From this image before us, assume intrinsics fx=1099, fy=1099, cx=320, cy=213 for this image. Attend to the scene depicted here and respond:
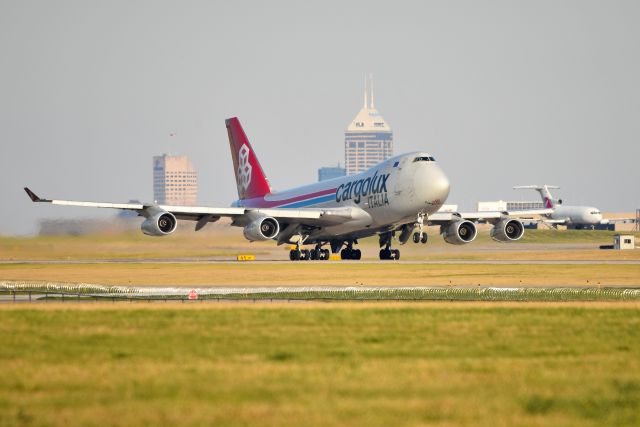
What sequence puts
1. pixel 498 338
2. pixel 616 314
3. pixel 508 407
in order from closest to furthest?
pixel 508 407 → pixel 498 338 → pixel 616 314

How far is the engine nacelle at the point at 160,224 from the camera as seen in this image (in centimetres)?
6825

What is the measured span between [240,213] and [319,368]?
53.0 m

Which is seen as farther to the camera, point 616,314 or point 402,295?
point 402,295

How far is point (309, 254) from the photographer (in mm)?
76375

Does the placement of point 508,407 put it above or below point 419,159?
below

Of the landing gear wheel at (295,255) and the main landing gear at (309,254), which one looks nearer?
the landing gear wheel at (295,255)

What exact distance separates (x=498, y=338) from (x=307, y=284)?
87.7 ft

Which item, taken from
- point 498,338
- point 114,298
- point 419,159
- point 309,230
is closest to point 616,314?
point 498,338

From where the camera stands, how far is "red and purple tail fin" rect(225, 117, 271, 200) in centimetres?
8844

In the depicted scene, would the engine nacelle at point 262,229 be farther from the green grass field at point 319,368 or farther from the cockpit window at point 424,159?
the green grass field at point 319,368

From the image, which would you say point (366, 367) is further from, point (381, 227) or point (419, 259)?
point (419, 259)

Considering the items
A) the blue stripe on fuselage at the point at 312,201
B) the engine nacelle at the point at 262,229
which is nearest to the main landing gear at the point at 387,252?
the blue stripe on fuselage at the point at 312,201

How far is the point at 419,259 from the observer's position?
78.7 m

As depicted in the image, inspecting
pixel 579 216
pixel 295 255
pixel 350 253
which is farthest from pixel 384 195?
pixel 579 216
